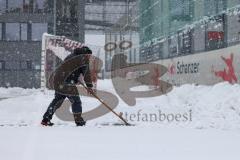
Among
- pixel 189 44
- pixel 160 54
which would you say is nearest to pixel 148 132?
pixel 189 44

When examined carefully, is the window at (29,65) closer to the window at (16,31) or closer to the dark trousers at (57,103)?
the window at (16,31)

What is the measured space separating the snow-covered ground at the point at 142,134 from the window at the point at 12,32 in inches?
842

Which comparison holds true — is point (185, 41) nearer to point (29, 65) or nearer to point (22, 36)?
point (29, 65)

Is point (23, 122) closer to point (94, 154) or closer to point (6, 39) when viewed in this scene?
point (94, 154)

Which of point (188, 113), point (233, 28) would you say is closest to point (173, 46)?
point (233, 28)

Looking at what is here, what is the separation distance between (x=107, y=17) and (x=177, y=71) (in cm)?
3396

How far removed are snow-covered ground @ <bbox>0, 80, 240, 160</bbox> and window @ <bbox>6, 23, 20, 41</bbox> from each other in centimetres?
2138

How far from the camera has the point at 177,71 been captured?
1933 cm

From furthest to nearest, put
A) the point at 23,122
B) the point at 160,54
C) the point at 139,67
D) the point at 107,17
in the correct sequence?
the point at 107,17
the point at 139,67
the point at 160,54
the point at 23,122

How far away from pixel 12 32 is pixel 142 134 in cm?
2798

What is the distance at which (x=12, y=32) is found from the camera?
3534 cm

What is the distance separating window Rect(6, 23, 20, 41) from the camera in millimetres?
35219

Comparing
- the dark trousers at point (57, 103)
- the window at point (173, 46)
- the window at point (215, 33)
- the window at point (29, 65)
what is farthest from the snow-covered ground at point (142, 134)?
the window at point (29, 65)

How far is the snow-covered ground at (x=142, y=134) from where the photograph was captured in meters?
6.44
